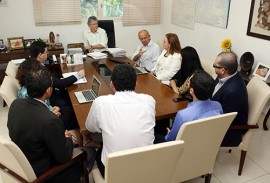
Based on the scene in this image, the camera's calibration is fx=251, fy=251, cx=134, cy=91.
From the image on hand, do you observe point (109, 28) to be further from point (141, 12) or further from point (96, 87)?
point (96, 87)

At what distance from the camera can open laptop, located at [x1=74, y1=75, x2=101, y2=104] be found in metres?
2.27

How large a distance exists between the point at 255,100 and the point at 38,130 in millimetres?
1782

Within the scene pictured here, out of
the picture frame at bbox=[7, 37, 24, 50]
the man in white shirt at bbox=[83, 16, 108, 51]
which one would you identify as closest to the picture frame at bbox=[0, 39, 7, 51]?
the picture frame at bbox=[7, 37, 24, 50]

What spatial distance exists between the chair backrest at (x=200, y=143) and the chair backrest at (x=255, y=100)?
55 cm

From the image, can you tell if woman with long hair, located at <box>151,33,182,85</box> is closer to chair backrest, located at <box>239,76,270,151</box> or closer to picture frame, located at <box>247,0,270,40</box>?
chair backrest, located at <box>239,76,270,151</box>

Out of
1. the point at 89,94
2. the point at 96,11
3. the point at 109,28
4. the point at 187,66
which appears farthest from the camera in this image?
the point at 96,11

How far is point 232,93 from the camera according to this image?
6.80ft

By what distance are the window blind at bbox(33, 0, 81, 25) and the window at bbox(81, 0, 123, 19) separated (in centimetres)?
16

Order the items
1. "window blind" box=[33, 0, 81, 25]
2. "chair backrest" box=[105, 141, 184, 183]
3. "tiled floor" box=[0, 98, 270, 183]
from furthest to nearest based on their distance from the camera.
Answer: "window blind" box=[33, 0, 81, 25] → "tiled floor" box=[0, 98, 270, 183] → "chair backrest" box=[105, 141, 184, 183]

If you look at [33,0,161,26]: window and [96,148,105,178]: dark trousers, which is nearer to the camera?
[96,148,105,178]: dark trousers

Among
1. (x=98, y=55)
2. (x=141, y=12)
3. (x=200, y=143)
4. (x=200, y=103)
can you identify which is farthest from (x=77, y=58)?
(x=141, y=12)

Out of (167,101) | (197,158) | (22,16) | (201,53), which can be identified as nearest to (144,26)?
(201,53)

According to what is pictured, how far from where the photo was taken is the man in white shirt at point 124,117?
1.59m

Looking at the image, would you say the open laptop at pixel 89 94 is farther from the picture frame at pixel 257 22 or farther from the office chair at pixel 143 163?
the picture frame at pixel 257 22
